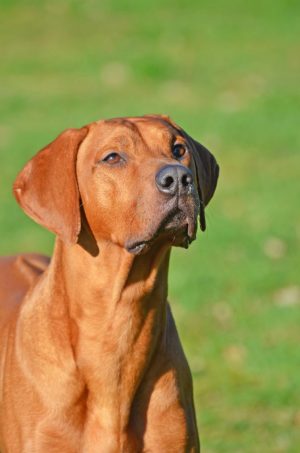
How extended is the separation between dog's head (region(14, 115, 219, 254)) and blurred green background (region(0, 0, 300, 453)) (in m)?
2.58

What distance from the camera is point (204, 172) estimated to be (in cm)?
557

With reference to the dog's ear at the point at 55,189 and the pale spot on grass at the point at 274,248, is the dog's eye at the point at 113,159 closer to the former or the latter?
the dog's ear at the point at 55,189

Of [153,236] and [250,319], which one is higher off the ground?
[153,236]

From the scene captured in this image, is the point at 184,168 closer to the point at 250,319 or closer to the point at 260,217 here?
the point at 250,319

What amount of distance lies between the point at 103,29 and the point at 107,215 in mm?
18563

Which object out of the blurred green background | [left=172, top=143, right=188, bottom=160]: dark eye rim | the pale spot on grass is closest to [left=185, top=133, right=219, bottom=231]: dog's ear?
[left=172, top=143, right=188, bottom=160]: dark eye rim

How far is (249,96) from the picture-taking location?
1755 centimetres

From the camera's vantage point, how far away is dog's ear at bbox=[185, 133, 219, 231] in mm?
5488

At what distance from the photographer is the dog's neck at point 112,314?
5234 mm

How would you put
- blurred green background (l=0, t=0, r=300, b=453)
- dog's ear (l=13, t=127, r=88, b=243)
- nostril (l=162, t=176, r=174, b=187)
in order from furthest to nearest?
blurred green background (l=0, t=0, r=300, b=453) < dog's ear (l=13, t=127, r=88, b=243) < nostril (l=162, t=176, r=174, b=187)

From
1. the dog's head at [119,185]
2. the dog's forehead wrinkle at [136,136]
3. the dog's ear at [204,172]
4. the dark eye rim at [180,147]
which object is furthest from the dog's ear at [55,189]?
the dog's ear at [204,172]

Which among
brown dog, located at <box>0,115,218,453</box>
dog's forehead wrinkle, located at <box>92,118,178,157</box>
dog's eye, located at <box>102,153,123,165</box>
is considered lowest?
brown dog, located at <box>0,115,218,453</box>

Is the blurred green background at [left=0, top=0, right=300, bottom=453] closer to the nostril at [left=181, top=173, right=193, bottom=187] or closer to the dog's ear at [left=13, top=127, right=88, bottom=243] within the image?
the dog's ear at [left=13, top=127, right=88, bottom=243]

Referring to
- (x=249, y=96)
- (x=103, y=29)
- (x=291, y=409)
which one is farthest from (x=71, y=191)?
(x=103, y=29)
